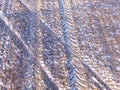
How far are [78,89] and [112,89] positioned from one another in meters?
0.52

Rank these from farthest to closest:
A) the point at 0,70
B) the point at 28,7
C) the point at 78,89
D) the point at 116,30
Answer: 1. the point at 28,7
2. the point at 116,30
3. the point at 0,70
4. the point at 78,89

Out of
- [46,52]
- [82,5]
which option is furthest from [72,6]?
[46,52]

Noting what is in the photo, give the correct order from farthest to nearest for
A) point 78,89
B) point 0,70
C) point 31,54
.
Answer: point 31,54
point 0,70
point 78,89

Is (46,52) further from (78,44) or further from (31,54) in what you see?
(78,44)

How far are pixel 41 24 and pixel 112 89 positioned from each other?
2055mm

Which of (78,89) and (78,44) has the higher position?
(78,44)

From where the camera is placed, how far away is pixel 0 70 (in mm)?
4293

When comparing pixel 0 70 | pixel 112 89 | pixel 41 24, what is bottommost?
pixel 112 89

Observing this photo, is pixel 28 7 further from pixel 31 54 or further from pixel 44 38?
pixel 31 54

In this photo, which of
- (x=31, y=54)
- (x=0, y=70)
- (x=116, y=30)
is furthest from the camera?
(x=116, y=30)

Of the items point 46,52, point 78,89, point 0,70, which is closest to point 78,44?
point 46,52

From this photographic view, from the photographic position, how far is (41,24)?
535cm

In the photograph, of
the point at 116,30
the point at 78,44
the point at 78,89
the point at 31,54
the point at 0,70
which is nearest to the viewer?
the point at 78,89

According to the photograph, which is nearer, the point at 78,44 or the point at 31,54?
the point at 31,54
